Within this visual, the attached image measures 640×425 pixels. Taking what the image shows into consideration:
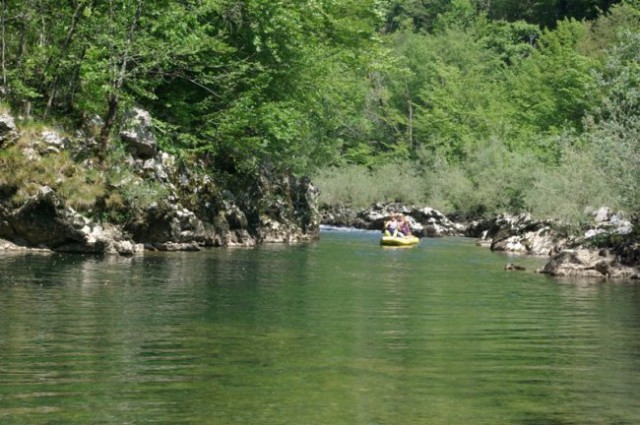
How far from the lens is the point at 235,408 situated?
9117 millimetres

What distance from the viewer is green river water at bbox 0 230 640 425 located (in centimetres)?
922

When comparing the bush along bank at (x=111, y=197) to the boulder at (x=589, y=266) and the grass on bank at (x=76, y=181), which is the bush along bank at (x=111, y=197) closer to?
the grass on bank at (x=76, y=181)

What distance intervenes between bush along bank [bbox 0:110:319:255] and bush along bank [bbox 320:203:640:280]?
11488 mm

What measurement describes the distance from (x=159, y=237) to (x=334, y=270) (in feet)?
27.0

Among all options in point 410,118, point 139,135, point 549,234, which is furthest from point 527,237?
point 410,118

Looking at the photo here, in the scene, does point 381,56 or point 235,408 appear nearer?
point 235,408

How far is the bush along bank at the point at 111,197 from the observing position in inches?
1141

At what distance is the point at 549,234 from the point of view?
41.9 metres

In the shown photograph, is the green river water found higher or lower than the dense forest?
lower

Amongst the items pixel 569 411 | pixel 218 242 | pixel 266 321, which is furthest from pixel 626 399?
pixel 218 242

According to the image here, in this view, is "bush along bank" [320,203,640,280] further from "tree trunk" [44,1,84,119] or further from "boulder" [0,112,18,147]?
"tree trunk" [44,1,84,119]

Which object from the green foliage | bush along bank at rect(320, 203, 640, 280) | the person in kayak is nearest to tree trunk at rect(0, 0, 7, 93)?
bush along bank at rect(320, 203, 640, 280)

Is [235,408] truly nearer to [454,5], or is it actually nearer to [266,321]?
[266,321]

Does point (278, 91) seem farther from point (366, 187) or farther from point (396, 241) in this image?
point (366, 187)
